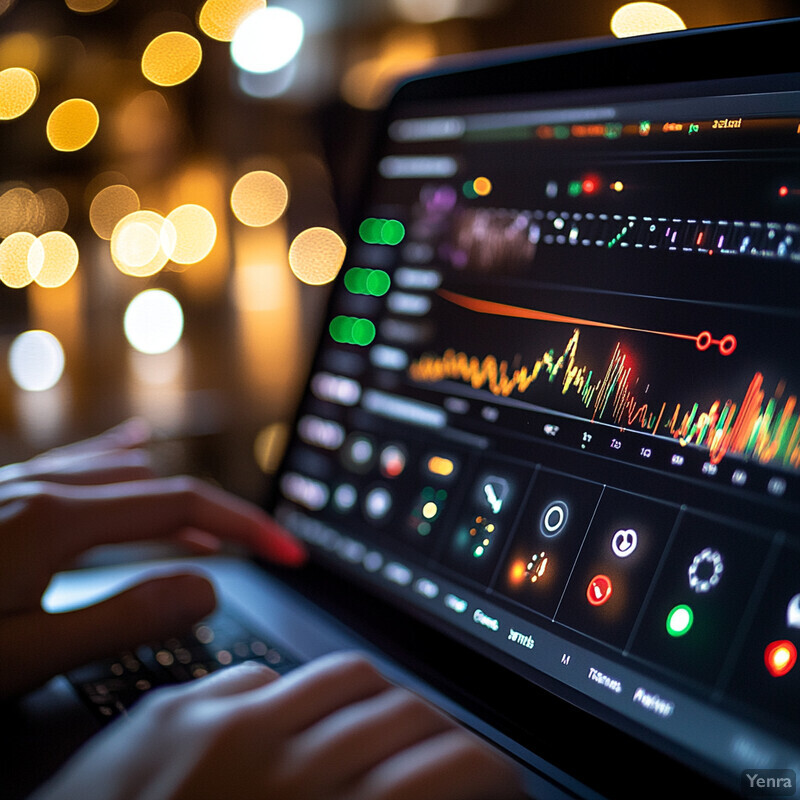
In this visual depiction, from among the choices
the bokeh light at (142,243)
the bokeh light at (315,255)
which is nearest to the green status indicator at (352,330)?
the bokeh light at (315,255)

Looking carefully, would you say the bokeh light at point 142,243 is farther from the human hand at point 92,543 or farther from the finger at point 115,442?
the human hand at point 92,543

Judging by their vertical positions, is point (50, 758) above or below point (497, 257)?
below

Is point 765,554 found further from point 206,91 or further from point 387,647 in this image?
point 206,91

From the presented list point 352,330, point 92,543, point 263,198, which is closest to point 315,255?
point 263,198

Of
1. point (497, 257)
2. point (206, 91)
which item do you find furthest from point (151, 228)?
point (497, 257)

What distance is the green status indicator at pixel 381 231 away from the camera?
2.19ft

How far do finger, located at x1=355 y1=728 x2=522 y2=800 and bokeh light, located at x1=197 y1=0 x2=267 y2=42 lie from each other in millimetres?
2236

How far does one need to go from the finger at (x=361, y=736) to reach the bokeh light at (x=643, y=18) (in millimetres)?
1285

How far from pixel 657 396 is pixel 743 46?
211 mm

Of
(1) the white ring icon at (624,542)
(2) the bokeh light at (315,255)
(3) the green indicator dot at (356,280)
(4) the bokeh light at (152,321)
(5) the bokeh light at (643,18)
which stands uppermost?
(5) the bokeh light at (643,18)

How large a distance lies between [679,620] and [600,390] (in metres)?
0.15

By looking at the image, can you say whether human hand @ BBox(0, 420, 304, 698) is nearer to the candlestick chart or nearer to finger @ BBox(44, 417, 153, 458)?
finger @ BBox(44, 417, 153, 458)

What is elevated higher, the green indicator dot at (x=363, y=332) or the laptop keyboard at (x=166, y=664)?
the green indicator dot at (x=363, y=332)

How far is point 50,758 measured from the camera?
47 centimetres
